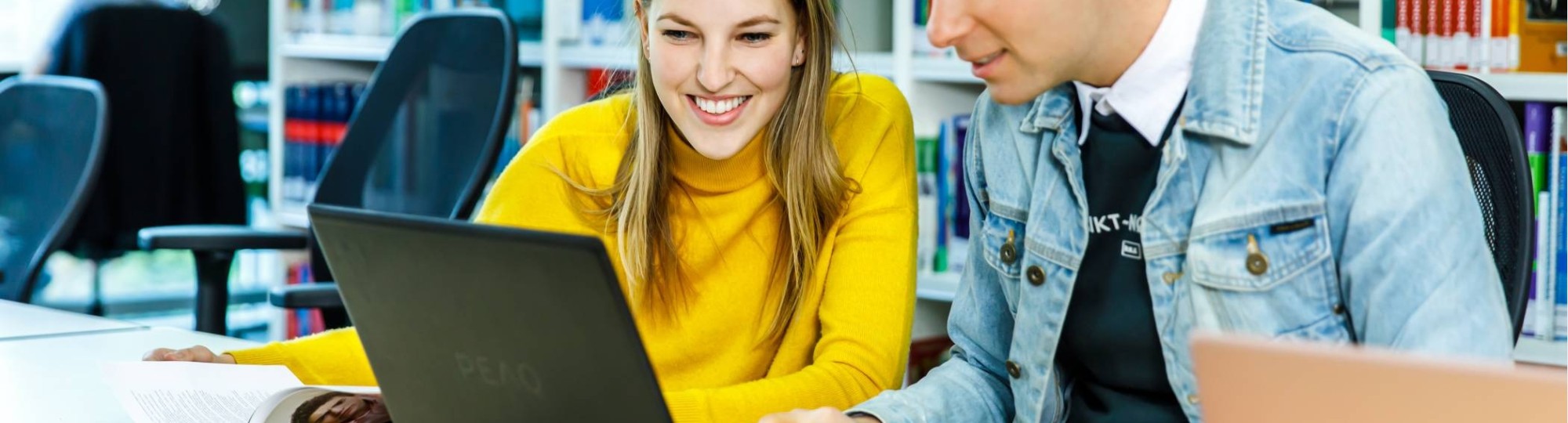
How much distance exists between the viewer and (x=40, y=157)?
8.43 ft

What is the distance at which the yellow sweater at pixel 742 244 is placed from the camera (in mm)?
1400

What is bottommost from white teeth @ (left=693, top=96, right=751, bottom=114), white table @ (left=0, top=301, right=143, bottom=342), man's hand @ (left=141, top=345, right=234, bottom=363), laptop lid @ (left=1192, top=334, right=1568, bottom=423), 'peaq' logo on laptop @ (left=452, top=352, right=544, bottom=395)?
white table @ (left=0, top=301, right=143, bottom=342)

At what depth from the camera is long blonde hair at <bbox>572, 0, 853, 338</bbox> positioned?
1456 millimetres

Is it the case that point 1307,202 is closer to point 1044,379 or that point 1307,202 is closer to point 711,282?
point 1044,379

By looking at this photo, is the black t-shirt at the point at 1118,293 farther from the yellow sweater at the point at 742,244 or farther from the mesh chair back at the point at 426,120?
the mesh chair back at the point at 426,120

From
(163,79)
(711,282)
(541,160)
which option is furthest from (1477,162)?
(163,79)

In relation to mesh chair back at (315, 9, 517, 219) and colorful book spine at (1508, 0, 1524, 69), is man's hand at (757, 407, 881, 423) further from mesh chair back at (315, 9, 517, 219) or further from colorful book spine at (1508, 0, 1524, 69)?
colorful book spine at (1508, 0, 1524, 69)

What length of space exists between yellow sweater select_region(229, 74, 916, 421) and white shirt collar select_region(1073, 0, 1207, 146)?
36cm

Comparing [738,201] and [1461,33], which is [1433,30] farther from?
[738,201]

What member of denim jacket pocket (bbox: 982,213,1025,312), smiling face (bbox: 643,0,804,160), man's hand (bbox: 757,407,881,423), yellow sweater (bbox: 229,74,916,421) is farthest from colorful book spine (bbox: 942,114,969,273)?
man's hand (bbox: 757,407,881,423)

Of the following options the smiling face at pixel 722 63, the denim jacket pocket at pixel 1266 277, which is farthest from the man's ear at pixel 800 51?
the denim jacket pocket at pixel 1266 277

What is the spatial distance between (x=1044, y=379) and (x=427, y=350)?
0.49 meters

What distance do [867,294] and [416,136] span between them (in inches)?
40.9

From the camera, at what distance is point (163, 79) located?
3855 millimetres
